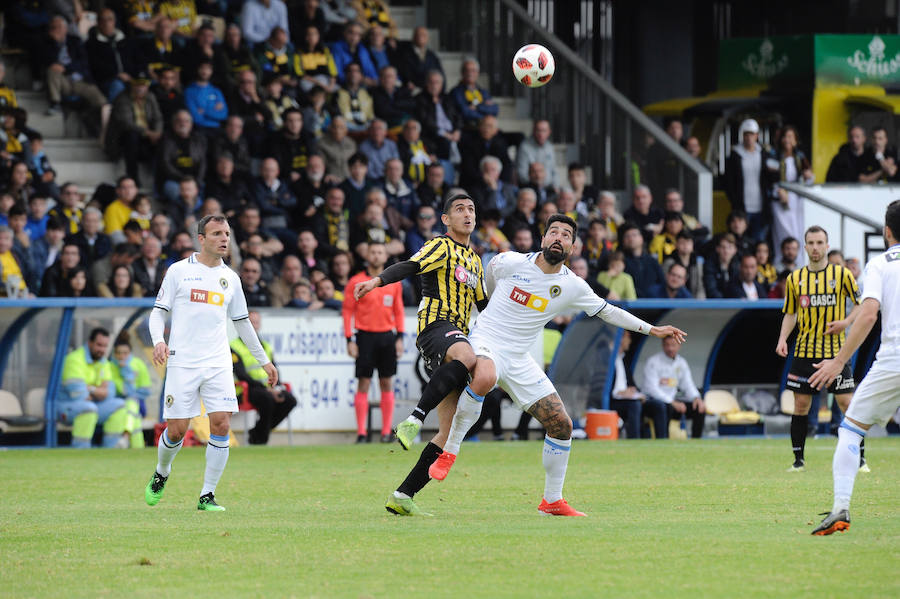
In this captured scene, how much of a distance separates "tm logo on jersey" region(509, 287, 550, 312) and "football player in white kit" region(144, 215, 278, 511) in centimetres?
174

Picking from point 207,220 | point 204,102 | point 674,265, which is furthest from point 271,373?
point 204,102

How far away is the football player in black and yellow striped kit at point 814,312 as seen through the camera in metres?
14.2

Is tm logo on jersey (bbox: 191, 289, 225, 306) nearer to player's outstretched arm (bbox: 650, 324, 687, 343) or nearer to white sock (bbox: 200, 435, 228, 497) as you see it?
white sock (bbox: 200, 435, 228, 497)

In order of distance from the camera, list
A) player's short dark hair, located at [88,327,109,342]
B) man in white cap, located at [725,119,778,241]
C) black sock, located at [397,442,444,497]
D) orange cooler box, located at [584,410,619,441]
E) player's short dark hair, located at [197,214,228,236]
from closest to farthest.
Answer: black sock, located at [397,442,444,497]
player's short dark hair, located at [197,214,228,236]
player's short dark hair, located at [88,327,109,342]
orange cooler box, located at [584,410,619,441]
man in white cap, located at [725,119,778,241]

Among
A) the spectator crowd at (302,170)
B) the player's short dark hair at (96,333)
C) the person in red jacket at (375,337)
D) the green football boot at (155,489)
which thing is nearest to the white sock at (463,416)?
the green football boot at (155,489)

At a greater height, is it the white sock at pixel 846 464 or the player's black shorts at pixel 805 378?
the white sock at pixel 846 464

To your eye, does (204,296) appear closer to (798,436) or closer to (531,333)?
(531,333)

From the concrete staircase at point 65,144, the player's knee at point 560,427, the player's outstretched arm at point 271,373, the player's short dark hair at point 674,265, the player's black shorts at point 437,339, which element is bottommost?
the player's knee at point 560,427

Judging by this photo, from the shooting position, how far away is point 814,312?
14.4 metres

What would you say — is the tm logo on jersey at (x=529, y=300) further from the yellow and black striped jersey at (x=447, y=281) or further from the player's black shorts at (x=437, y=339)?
the player's black shorts at (x=437, y=339)

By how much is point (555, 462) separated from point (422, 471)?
879mm

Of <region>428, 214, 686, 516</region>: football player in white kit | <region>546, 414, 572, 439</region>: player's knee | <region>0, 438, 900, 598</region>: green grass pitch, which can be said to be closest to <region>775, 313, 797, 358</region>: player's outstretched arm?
<region>0, 438, 900, 598</region>: green grass pitch

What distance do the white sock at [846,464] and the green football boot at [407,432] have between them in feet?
7.85

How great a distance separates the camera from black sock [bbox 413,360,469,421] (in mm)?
9266
